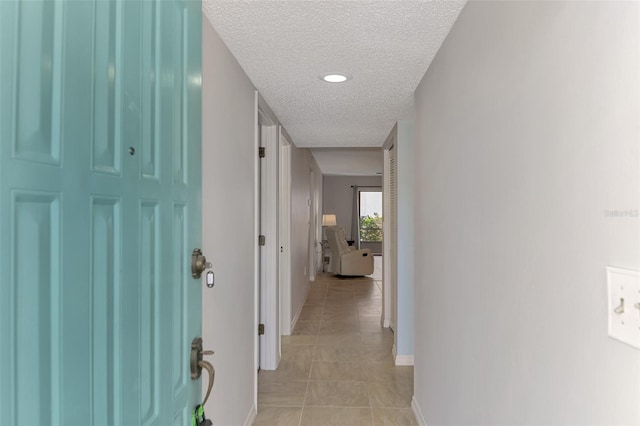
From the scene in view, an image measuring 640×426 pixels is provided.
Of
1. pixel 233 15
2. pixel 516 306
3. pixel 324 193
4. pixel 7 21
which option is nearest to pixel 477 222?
pixel 516 306

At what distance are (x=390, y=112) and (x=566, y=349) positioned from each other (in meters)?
2.53

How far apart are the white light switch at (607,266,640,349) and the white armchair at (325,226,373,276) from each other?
7223mm

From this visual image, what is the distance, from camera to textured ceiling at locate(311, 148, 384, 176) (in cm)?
614

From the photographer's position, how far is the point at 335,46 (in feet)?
6.24

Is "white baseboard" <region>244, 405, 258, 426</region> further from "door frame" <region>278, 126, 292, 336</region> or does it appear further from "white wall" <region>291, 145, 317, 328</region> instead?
"white wall" <region>291, 145, 317, 328</region>

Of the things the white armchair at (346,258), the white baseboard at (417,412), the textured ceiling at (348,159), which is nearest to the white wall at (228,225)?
the white baseboard at (417,412)

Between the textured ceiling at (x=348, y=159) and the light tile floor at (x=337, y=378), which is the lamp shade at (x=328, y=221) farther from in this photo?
the light tile floor at (x=337, y=378)

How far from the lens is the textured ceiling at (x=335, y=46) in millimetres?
1556

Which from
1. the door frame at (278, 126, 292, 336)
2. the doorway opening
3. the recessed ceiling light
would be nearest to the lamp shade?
the doorway opening

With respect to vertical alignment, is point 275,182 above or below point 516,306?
above

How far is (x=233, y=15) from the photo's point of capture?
1.61m

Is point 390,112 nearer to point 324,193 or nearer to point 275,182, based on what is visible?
point 275,182

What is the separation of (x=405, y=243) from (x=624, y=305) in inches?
111

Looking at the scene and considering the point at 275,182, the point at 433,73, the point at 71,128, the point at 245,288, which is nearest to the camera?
the point at 71,128
